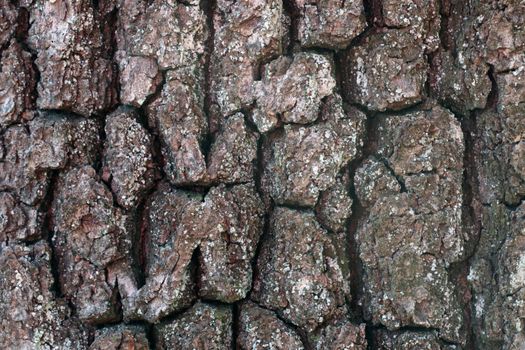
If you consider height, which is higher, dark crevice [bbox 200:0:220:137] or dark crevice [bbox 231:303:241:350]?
dark crevice [bbox 200:0:220:137]

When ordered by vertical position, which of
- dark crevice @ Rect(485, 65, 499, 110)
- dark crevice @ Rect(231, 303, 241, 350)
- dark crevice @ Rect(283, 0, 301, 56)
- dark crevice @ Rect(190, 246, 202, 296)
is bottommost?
dark crevice @ Rect(231, 303, 241, 350)

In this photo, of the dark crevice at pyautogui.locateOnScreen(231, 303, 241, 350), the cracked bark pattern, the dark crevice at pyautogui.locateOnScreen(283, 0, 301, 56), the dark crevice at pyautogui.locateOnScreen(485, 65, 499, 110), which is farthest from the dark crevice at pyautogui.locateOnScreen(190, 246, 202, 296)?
the dark crevice at pyautogui.locateOnScreen(485, 65, 499, 110)

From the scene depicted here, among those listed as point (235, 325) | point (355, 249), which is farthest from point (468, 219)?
point (235, 325)

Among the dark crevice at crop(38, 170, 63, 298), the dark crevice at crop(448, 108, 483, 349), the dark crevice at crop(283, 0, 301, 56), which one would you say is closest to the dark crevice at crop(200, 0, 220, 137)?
the dark crevice at crop(283, 0, 301, 56)

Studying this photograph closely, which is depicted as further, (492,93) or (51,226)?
(51,226)

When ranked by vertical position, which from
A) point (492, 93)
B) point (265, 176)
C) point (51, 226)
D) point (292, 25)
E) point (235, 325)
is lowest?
point (235, 325)

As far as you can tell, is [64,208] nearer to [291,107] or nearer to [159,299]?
[159,299]

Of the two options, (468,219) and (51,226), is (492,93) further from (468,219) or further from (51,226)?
(51,226)

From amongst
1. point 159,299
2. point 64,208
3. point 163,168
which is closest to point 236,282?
point 159,299

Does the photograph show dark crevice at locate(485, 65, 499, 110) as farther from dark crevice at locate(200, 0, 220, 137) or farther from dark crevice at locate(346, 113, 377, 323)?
dark crevice at locate(200, 0, 220, 137)
